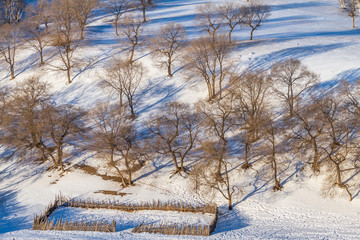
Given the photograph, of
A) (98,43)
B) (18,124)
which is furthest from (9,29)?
(18,124)

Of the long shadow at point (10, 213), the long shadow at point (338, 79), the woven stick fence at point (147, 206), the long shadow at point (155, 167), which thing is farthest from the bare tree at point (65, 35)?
the long shadow at point (338, 79)

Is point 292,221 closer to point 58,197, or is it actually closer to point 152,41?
point 58,197

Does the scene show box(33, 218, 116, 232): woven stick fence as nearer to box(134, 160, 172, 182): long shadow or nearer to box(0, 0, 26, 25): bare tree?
box(134, 160, 172, 182): long shadow

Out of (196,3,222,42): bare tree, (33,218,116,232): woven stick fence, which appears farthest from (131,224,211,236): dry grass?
(196,3,222,42): bare tree

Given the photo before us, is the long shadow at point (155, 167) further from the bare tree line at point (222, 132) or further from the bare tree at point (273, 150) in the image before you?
the bare tree at point (273, 150)

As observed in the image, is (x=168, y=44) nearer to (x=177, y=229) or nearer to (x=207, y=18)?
(x=207, y=18)

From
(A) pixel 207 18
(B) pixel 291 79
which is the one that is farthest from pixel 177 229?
(A) pixel 207 18
